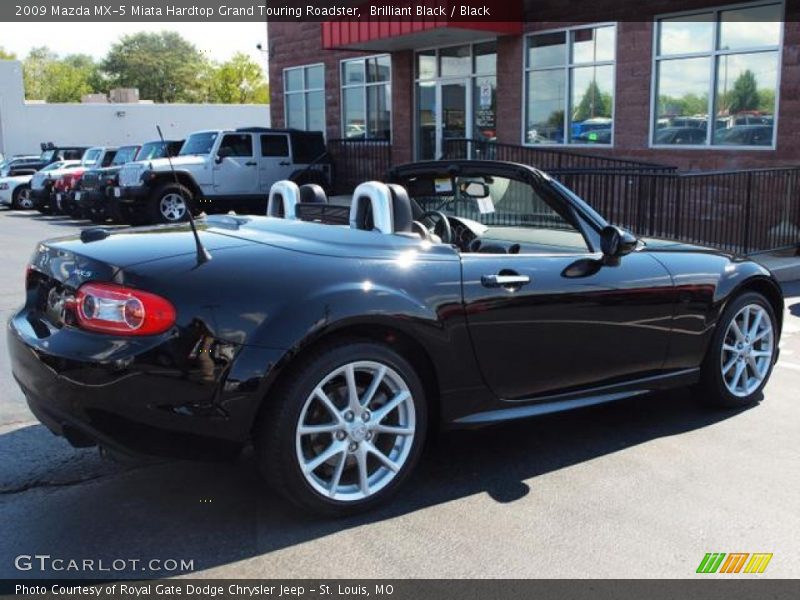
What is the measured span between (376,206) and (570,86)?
12.5 metres

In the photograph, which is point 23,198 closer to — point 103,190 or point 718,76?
point 103,190

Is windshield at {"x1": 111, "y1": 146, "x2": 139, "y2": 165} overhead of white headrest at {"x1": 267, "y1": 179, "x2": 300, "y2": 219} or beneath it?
overhead

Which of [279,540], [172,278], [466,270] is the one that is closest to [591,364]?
[466,270]

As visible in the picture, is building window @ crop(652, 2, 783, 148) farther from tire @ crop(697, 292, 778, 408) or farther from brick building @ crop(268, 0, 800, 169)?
tire @ crop(697, 292, 778, 408)

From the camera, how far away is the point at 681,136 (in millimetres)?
13953

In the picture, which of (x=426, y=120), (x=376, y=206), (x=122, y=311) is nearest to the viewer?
(x=122, y=311)

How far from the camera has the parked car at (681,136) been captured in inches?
538

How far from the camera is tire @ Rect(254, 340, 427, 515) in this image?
3395mm

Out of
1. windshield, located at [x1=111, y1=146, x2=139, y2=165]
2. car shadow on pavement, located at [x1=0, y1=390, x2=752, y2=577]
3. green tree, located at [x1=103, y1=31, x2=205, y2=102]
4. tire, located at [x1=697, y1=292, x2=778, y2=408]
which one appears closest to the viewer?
car shadow on pavement, located at [x1=0, y1=390, x2=752, y2=577]

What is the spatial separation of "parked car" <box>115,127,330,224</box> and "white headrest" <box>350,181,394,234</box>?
40.3ft

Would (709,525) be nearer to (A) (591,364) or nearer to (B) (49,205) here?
(A) (591,364)

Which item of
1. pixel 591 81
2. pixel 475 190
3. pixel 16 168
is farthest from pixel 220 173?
pixel 475 190

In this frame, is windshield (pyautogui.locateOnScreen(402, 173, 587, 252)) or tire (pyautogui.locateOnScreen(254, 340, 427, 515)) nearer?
tire (pyautogui.locateOnScreen(254, 340, 427, 515))

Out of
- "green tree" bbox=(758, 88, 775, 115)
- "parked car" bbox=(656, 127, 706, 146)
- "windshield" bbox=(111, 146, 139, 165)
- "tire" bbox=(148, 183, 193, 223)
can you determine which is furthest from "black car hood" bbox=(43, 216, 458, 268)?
"windshield" bbox=(111, 146, 139, 165)
